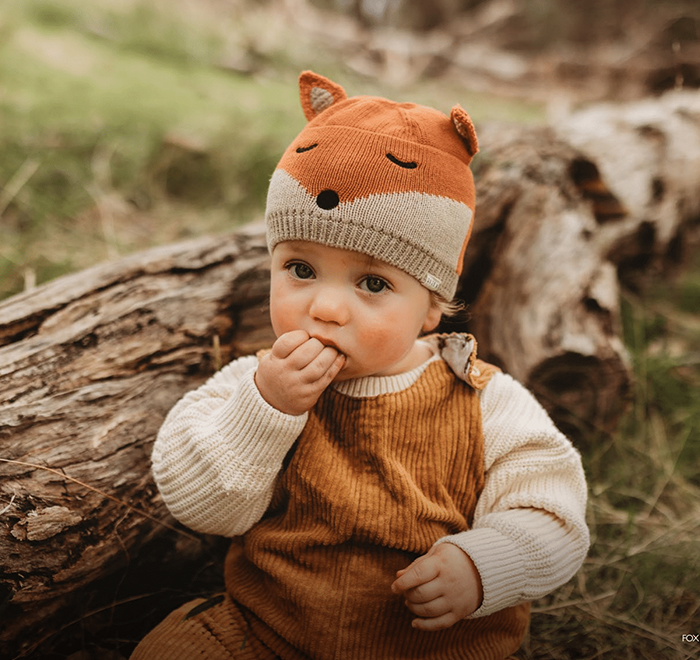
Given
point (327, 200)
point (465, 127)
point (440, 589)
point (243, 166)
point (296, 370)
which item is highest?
point (243, 166)

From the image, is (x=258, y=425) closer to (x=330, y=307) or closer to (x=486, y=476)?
(x=330, y=307)

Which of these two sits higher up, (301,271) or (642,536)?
(301,271)

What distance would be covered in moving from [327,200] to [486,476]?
83 centimetres

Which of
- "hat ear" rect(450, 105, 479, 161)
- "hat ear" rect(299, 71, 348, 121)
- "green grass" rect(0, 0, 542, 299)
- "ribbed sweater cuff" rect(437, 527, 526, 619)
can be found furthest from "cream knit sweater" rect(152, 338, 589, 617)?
"green grass" rect(0, 0, 542, 299)

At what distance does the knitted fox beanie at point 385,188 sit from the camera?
138 cm

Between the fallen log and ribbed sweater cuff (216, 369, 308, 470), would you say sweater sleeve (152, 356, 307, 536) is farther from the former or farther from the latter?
the fallen log

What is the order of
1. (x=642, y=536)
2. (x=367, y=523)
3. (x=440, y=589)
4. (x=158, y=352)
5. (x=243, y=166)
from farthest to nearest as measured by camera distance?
(x=243, y=166)
(x=642, y=536)
(x=158, y=352)
(x=367, y=523)
(x=440, y=589)

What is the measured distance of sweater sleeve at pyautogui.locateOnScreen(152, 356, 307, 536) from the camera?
142 cm

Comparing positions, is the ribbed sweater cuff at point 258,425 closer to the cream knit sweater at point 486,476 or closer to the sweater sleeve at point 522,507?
the cream knit sweater at point 486,476

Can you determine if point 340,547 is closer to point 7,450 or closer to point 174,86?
point 7,450

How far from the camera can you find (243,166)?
435 centimetres

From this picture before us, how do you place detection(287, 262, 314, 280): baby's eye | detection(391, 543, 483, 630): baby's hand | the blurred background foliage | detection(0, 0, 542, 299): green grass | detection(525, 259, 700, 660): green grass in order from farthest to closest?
detection(0, 0, 542, 299): green grass < the blurred background foliage < detection(525, 259, 700, 660): green grass < detection(287, 262, 314, 280): baby's eye < detection(391, 543, 483, 630): baby's hand

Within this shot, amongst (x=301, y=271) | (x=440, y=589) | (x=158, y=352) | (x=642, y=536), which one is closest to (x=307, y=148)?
(x=301, y=271)

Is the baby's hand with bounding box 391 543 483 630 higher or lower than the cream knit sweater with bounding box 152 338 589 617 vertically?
lower
